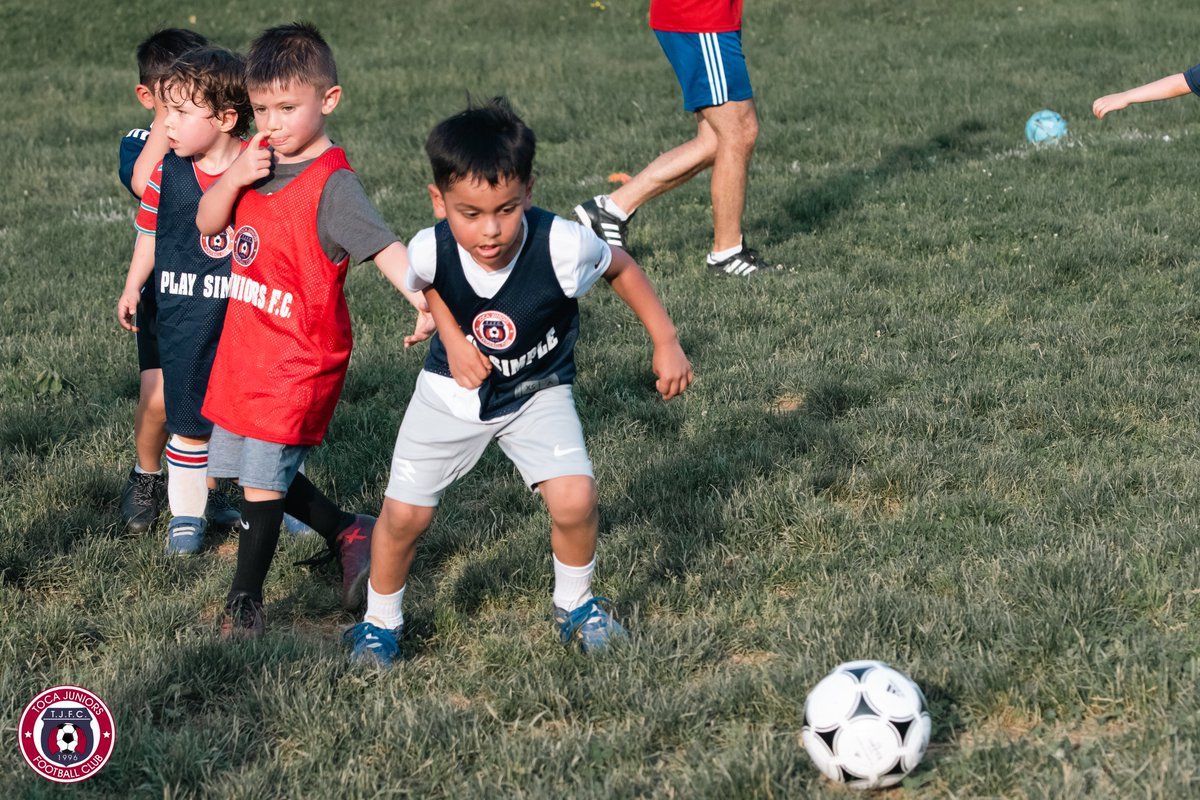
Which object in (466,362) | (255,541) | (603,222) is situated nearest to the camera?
(466,362)

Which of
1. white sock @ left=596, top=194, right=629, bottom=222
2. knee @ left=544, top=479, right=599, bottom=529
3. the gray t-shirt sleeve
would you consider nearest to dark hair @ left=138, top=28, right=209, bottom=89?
the gray t-shirt sleeve

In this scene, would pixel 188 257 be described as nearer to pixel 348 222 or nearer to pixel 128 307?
pixel 128 307

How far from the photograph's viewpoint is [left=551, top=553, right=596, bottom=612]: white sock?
3750mm

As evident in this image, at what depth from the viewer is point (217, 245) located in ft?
13.8

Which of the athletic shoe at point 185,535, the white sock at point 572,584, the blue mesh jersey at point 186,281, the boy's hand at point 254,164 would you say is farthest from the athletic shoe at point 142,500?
the white sock at point 572,584

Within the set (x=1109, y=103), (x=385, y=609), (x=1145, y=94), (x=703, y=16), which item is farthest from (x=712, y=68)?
(x=385, y=609)

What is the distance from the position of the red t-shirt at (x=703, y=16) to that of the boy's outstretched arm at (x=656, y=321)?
4.21 metres

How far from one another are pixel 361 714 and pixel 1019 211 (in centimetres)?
592

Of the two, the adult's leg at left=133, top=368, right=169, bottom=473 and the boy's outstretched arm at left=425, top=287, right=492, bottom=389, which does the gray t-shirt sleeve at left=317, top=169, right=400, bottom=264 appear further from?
the adult's leg at left=133, top=368, right=169, bottom=473

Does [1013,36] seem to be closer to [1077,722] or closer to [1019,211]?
[1019,211]

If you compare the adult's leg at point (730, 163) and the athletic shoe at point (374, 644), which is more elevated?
the athletic shoe at point (374, 644)

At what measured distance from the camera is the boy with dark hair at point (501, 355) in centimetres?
330

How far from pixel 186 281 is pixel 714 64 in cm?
397

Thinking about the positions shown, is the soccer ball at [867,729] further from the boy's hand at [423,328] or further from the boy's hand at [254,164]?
the boy's hand at [254,164]
